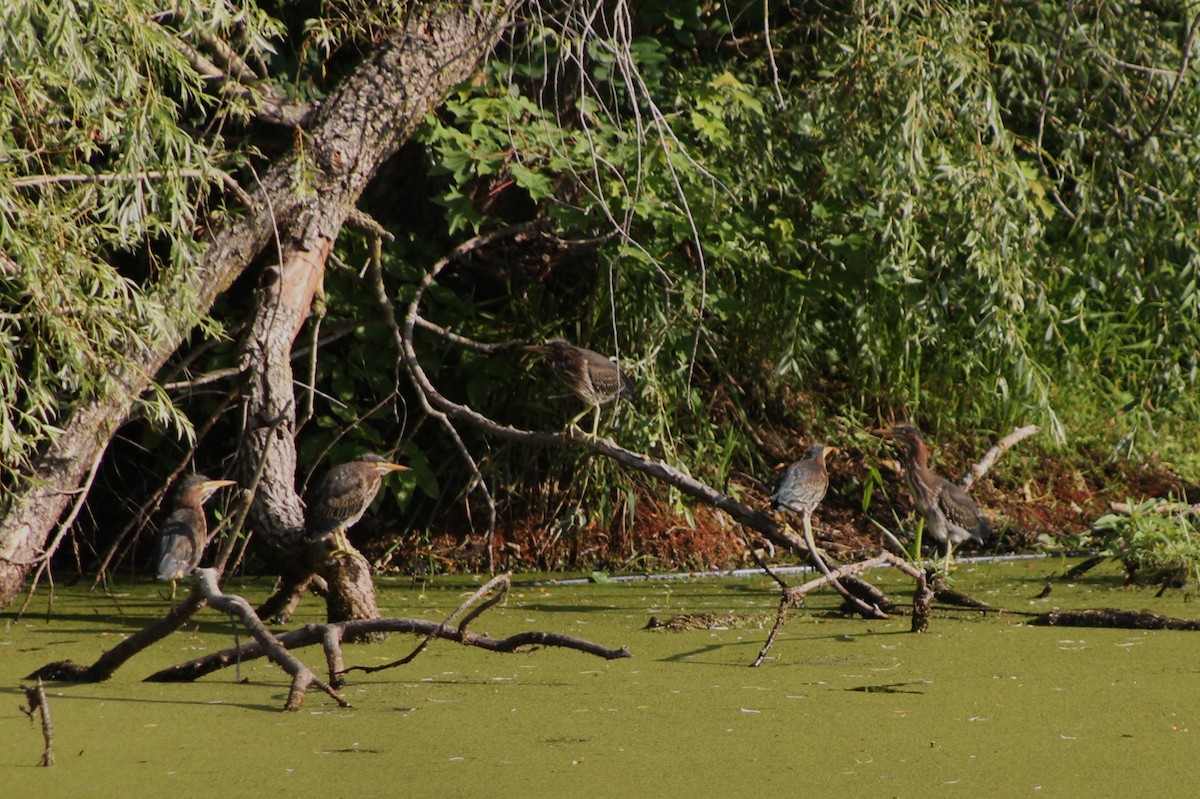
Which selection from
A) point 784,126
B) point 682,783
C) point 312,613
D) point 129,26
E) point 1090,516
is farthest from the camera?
point 1090,516

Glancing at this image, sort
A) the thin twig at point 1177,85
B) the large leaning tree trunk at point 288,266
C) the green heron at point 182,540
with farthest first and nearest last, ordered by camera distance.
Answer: the green heron at point 182,540, the thin twig at point 1177,85, the large leaning tree trunk at point 288,266

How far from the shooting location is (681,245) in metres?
6.99

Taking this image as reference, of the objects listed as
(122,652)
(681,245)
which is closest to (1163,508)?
(681,245)

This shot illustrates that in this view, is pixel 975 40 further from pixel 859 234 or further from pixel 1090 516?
pixel 1090 516

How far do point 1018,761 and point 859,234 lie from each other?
11.7 feet

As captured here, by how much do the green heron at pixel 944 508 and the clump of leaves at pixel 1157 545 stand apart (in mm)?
534

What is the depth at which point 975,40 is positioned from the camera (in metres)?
6.08

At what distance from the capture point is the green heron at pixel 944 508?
250 inches

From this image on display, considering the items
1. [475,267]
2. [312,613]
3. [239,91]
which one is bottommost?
[312,613]

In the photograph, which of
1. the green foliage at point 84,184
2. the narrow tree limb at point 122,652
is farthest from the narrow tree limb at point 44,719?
the green foliage at point 84,184

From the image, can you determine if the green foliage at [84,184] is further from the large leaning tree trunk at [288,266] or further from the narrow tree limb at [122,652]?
the narrow tree limb at [122,652]

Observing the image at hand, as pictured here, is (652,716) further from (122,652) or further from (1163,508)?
(1163,508)

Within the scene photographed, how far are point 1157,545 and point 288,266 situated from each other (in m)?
3.54

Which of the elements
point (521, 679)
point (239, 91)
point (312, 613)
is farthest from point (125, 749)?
point (239, 91)
